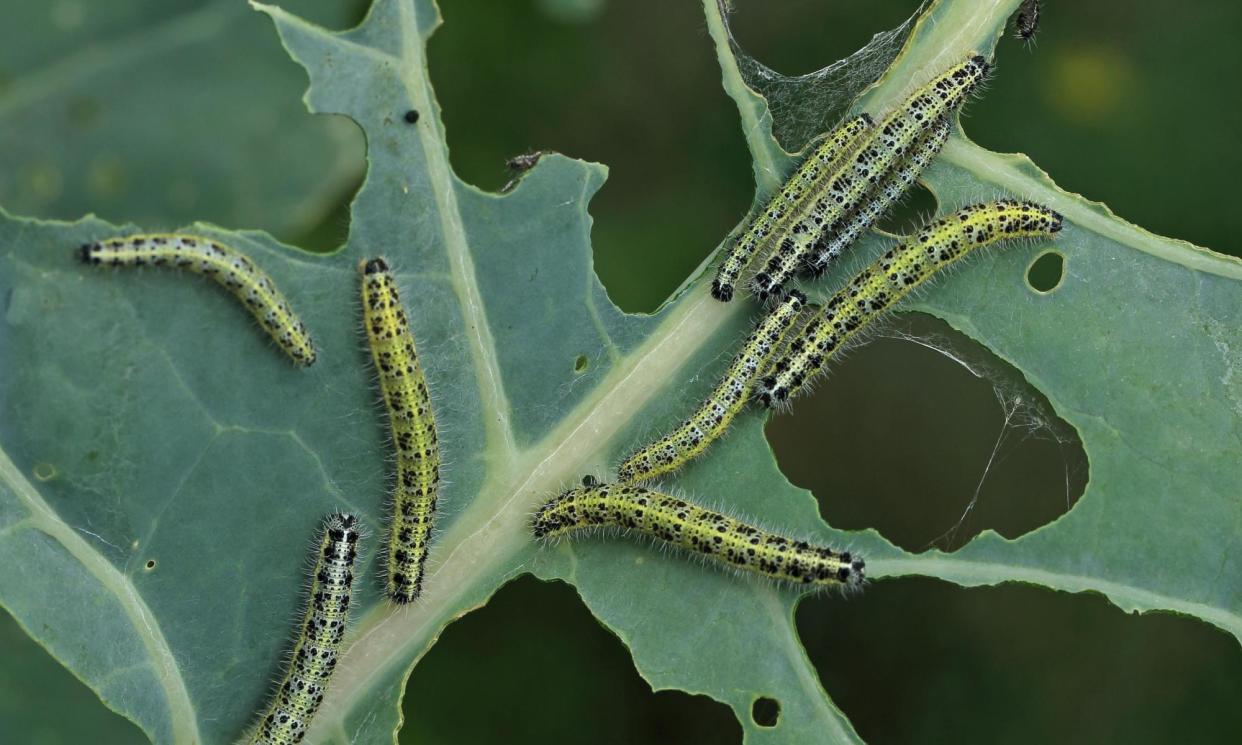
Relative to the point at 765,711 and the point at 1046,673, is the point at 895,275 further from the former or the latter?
the point at 1046,673

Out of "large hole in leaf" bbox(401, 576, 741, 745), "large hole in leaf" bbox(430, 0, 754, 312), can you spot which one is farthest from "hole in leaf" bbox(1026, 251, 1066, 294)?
"large hole in leaf" bbox(401, 576, 741, 745)

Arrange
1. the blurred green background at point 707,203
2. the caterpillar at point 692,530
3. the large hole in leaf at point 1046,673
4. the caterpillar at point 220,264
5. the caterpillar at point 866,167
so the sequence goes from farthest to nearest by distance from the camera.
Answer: the large hole in leaf at point 1046,673
the caterpillar at point 866,167
the caterpillar at point 692,530
the blurred green background at point 707,203
the caterpillar at point 220,264

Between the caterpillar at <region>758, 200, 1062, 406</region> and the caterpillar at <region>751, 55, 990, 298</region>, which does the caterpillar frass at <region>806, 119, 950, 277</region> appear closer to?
the caterpillar at <region>751, 55, 990, 298</region>

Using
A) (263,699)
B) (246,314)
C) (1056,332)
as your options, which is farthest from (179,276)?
(1056,332)

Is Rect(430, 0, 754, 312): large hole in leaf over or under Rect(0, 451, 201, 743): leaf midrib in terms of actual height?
over

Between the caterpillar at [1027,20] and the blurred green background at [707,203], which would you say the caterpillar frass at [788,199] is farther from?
the caterpillar at [1027,20]

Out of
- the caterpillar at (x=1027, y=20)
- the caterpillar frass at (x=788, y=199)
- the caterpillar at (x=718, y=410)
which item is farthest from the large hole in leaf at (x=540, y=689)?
the caterpillar at (x=1027, y=20)

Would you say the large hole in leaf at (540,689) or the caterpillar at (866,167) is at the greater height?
the caterpillar at (866,167)
